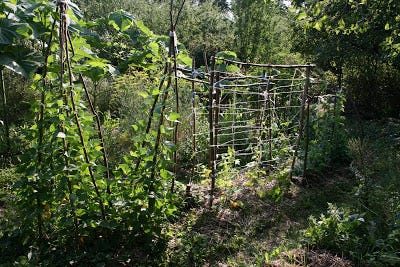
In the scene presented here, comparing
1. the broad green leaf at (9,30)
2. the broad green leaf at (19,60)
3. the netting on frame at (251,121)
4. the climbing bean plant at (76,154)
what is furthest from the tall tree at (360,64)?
the broad green leaf at (9,30)

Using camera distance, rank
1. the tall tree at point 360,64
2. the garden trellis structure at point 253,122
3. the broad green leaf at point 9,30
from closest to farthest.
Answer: the broad green leaf at point 9,30 → the garden trellis structure at point 253,122 → the tall tree at point 360,64

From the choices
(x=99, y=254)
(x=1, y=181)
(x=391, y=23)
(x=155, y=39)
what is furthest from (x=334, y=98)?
(x=1, y=181)

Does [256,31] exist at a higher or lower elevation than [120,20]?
lower

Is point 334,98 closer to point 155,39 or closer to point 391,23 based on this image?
point 391,23

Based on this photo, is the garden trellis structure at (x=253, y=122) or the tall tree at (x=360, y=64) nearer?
the garden trellis structure at (x=253, y=122)

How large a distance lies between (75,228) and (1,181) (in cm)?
188

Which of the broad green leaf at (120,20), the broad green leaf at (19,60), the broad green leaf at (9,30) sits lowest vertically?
the broad green leaf at (19,60)

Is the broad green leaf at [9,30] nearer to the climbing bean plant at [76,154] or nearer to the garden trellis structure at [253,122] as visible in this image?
the climbing bean plant at [76,154]

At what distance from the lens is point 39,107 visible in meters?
2.52

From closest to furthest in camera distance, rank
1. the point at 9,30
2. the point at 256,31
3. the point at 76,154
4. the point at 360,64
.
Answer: the point at 9,30 < the point at 76,154 < the point at 360,64 < the point at 256,31

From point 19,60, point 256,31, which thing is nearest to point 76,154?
point 19,60

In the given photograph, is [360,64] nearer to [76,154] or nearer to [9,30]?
[76,154]

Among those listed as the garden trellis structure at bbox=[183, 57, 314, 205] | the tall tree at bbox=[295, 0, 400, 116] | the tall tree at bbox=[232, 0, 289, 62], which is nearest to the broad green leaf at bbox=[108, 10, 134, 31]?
the garden trellis structure at bbox=[183, 57, 314, 205]

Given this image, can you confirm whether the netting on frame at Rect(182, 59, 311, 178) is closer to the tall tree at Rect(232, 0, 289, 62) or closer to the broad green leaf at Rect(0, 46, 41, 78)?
the broad green leaf at Rect(0, 46, 41, 78)
